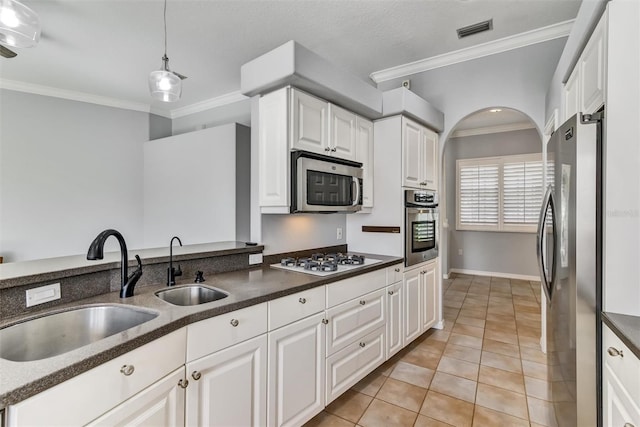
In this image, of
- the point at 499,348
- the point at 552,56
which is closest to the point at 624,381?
the point at 499,348

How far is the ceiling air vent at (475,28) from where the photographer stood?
2725 mm

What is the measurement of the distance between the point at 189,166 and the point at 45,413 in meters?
3.77

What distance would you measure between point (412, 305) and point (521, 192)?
4180 mm

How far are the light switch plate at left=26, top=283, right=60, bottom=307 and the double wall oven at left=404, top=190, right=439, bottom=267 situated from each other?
247 cm

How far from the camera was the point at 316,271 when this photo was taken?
220cm

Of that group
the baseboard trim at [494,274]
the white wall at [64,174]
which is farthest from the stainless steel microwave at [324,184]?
the baseboard trim at [494,274]

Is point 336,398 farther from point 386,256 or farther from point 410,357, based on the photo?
point 386,256

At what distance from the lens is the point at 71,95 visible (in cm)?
426

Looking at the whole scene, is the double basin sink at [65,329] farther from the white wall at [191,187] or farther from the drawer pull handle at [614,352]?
the white wall at [191,187]

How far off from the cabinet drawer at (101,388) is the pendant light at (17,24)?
73.4 inches

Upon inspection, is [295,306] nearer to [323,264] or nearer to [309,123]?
[323,264]

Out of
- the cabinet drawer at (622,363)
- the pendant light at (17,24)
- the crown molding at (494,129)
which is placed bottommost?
the cabinet drawer at (622,363)

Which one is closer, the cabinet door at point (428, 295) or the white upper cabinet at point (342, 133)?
the white upper cabinet at point (342, 133)

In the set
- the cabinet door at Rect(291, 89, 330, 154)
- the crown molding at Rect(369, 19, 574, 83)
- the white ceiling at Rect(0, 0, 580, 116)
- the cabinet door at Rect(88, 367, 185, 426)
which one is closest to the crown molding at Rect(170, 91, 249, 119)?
the white ceiling at Rect(0, 0, 580, 116)
